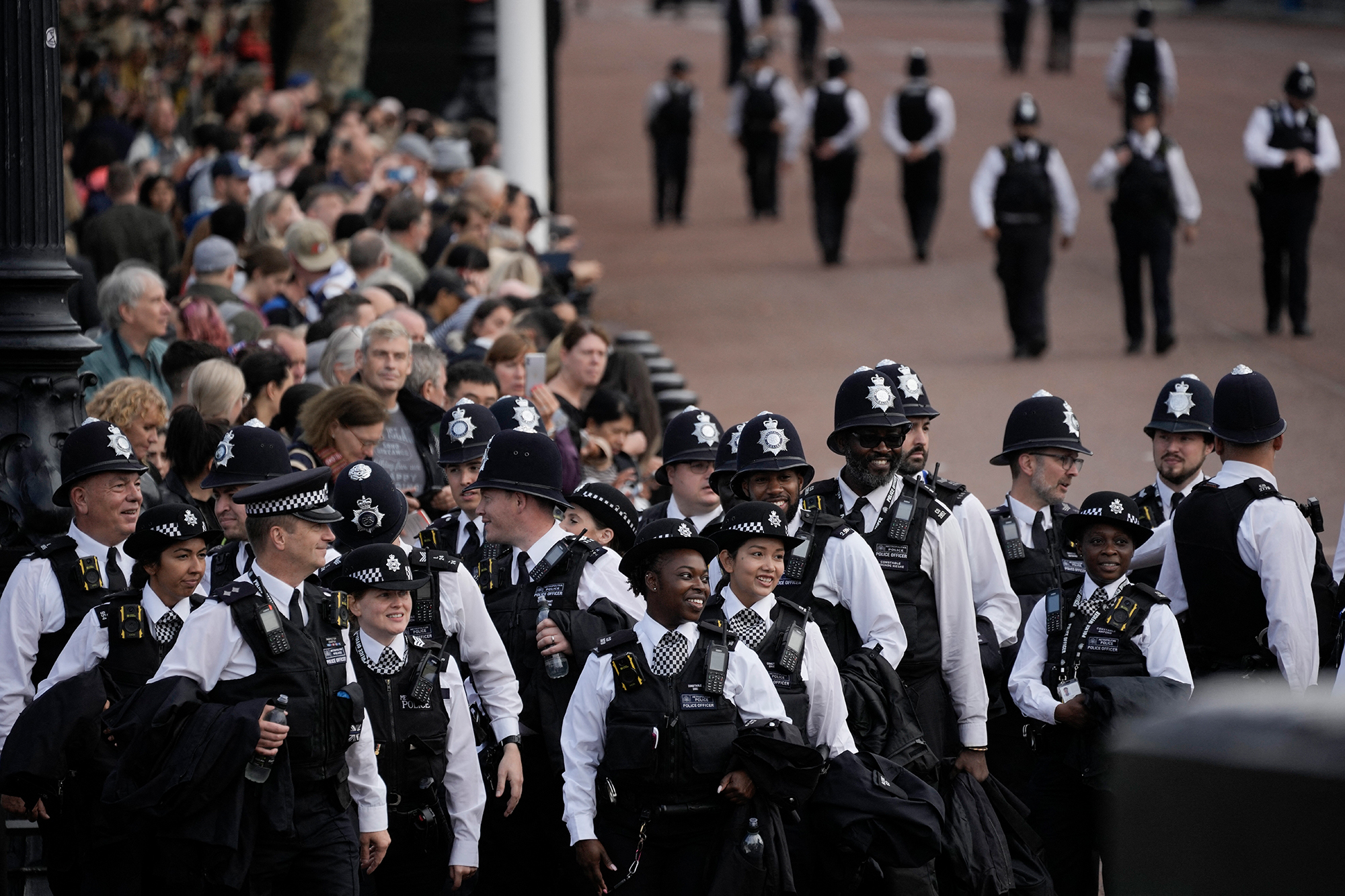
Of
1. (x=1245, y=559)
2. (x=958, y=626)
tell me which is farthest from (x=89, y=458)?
(x=1245, y=559)

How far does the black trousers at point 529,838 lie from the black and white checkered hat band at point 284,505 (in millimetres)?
1521

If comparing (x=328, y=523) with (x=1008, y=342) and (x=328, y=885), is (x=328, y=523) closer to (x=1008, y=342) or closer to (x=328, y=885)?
(x=328, y=885)

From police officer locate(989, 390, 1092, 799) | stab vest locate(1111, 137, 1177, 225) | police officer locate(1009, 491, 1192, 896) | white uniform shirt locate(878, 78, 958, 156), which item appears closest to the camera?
police officer locate(1009, 491, 1192, 896)

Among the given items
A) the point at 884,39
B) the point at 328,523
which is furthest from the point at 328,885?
the point at 884,39

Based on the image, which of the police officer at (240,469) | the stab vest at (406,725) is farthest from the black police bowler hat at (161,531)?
the stab vest at (406,725)

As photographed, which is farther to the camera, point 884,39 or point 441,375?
point 884,39

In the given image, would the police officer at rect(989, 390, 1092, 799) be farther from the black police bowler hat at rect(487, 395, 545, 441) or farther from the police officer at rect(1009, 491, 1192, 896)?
the black police bowler hat at rect(487, 395, 545, 441)

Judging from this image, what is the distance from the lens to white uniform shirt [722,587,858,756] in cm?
591

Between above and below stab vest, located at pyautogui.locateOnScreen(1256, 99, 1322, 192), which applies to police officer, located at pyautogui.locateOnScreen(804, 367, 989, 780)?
below

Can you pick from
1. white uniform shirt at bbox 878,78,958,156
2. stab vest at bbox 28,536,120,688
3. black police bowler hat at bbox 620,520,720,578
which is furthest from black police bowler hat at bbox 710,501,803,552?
white uniform shirt at bbox 878,78,958,156

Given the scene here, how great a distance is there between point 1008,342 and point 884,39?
88.5ft

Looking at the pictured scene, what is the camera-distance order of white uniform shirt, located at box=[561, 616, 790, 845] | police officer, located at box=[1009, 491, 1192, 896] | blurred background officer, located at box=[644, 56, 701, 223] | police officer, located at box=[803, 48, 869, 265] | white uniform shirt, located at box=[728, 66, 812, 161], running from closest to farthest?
white uniform shirt, located at box=[561, 616, 790, 845]
police officer, located at box=[1009, 491, 1192, 896]
police officer, located at box=[803, 48, 869, 265]
white uniform shirt, located at box=[728, 66, 812, 161]
blurred background officer, located at box=[644, 56, 701, 223]

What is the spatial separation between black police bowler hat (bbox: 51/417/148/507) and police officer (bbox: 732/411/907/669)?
2.16 meters

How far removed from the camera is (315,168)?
1521 cm
